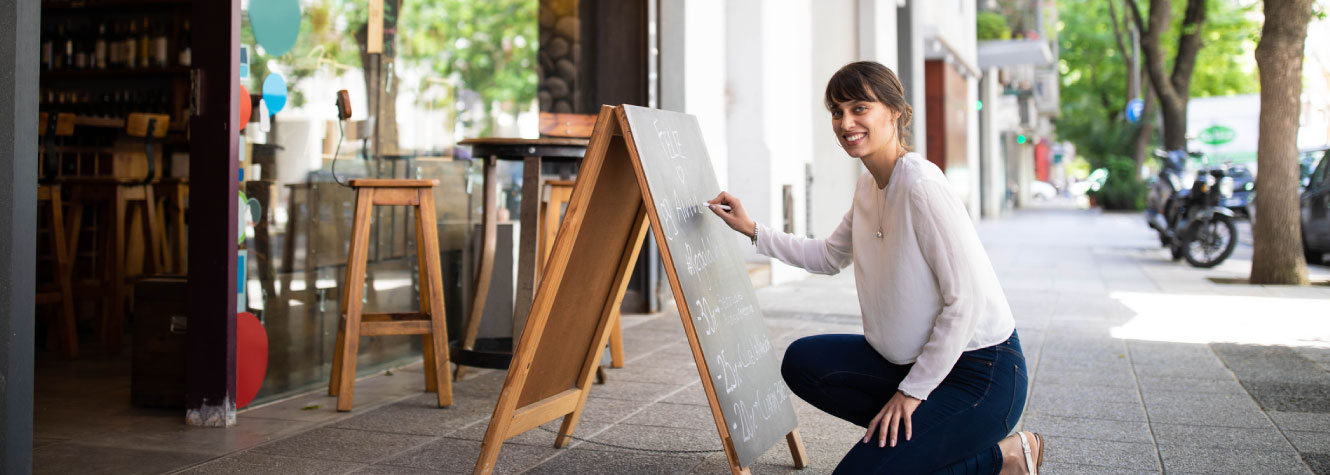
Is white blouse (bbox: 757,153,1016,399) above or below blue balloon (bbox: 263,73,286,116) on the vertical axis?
below

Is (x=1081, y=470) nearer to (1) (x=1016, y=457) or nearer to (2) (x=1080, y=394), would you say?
(1) (x=1016, y=457)

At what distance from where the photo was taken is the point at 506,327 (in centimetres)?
507

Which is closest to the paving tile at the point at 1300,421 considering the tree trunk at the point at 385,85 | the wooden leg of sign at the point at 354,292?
the wooden leg of sign at the point at 354,292

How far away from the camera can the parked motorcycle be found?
36.2 ft

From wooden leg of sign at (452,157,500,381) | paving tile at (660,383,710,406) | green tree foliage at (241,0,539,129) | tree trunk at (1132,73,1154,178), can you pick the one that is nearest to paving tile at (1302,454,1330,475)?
paving tile at (660,383,710,406)

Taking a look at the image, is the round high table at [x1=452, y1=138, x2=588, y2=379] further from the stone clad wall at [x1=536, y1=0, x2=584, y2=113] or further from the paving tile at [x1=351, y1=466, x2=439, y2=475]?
the stone clad wall at [x1=536, y1=0, x2=584, y2=113]

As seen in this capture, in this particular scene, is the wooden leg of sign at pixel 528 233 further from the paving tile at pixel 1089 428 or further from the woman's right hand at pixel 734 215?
the paving tile at pixel 1089 428

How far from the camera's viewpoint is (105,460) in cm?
345

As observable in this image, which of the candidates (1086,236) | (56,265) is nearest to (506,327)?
(56,265)

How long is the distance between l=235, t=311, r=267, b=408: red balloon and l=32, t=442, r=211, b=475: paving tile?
0.47 metres

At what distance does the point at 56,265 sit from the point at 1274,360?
6.21m

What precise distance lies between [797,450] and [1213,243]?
9.32 m

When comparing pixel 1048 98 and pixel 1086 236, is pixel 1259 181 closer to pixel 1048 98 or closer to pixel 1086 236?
pixel 1086 236

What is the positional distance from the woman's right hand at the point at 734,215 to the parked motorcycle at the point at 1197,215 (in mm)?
9479
